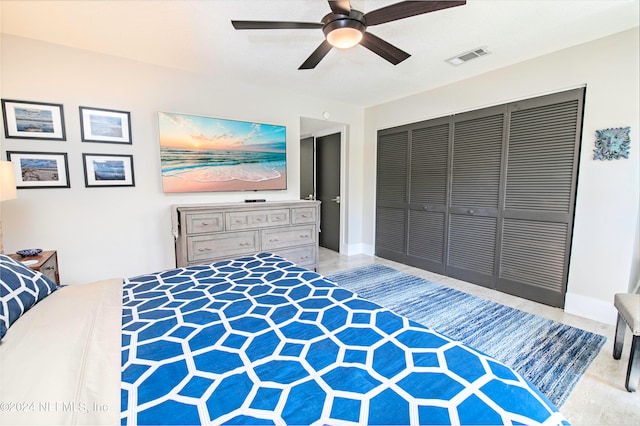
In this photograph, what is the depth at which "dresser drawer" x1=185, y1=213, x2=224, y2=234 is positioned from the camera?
303 centimetres

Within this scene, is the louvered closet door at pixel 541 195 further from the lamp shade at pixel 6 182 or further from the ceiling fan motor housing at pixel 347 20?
the lamp shade at pixel 6 182

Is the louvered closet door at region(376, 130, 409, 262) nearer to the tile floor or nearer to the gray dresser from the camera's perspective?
the gray dresser

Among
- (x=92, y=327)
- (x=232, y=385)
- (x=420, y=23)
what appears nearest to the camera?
(x=232, y=385)

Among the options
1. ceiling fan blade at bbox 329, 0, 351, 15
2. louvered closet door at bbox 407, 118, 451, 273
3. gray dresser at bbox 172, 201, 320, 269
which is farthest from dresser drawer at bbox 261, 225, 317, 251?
ceiling fan blade at bbox 329, 0, 351, 15

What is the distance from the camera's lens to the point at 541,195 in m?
2.98

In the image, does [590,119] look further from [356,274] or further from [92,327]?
[92,327]

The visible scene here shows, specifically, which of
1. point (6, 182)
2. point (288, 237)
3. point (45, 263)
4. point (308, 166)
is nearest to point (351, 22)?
point (288, 237)

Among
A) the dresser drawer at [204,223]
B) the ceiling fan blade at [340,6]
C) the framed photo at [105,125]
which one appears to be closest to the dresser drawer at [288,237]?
the dresser drawer at [204,223]

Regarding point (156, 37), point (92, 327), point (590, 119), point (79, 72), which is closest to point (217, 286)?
point (92, 327)

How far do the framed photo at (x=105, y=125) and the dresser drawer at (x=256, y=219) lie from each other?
1.40 meters

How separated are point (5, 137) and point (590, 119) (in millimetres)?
5485

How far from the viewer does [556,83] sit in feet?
9.30

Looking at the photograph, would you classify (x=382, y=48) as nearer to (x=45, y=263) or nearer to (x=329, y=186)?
(x=45, y=263)

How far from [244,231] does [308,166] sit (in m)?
2.80
